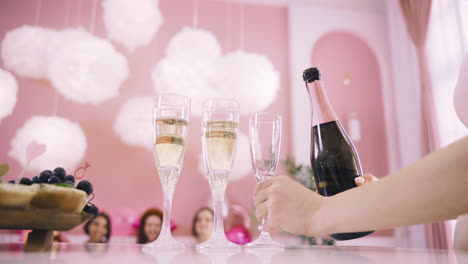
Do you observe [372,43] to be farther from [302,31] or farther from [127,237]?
[127,237]

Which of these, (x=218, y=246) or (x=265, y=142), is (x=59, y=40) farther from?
(x=218, y=246)

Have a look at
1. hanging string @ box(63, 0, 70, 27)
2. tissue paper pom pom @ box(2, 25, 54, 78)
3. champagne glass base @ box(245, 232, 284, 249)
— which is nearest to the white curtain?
champagne glass base @ box(245, 232, 284, 249)

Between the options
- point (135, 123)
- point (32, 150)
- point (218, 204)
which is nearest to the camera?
point (32, 150)

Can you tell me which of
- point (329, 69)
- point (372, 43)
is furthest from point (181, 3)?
point (372, 43)

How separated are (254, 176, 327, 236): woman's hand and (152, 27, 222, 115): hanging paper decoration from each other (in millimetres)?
2952

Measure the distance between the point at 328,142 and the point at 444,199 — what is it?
46 cm

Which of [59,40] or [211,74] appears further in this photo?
[211,74]

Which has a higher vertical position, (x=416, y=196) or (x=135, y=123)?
(x=135, y=123)

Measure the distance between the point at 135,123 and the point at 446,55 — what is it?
3121 millimetres

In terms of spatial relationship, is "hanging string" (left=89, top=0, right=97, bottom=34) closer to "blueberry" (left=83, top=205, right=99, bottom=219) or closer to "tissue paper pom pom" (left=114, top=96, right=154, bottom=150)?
"tissue paper pom pom" (left=114, top=96, right=154, bottom=150)

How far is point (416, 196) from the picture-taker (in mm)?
430

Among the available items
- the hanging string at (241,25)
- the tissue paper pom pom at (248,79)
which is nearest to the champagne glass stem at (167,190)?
the tissue paper pom pom at (248,79)

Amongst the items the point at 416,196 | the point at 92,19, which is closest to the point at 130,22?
the point at 92,19

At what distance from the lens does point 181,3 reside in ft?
12.8
